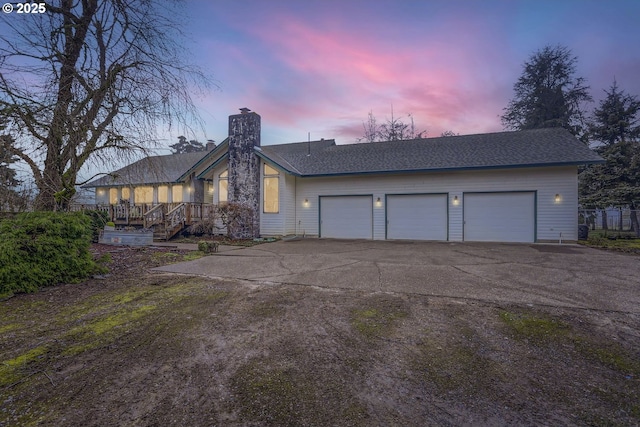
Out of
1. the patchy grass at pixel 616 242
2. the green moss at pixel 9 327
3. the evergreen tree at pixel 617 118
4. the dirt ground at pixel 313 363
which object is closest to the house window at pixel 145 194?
the dirt ground at pixel 313 363

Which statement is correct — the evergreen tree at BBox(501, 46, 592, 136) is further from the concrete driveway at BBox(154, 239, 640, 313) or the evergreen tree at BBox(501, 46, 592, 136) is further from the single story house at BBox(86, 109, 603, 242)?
the concrete driveway at BBox(154, 239, 640, 313)

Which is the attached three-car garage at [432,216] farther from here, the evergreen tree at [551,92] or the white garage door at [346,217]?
the evergreen tree at [551,92]

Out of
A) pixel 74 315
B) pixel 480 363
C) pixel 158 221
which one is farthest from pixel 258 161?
pixel 480 363

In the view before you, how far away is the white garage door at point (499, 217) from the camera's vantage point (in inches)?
472

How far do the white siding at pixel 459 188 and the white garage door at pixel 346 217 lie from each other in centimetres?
26

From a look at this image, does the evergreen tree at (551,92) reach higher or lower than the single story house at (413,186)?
higher

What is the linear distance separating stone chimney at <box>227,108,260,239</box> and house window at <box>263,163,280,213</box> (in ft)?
1.27

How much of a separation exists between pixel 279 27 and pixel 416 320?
11.1 metres

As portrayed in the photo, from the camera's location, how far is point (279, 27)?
35.2 ft

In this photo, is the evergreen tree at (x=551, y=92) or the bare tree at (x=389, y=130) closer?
the evergreen tree at (x=551, y=92)

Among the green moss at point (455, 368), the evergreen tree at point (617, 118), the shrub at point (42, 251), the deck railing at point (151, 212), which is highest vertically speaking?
the evergreen tree at point (617, 118)

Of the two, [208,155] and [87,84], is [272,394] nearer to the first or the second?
[87,84]

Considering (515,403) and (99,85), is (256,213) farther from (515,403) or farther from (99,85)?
(515,403)

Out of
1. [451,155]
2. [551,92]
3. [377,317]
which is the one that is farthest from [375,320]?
[551,92]
